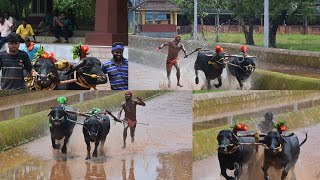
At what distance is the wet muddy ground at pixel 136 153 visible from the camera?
8.18 meters

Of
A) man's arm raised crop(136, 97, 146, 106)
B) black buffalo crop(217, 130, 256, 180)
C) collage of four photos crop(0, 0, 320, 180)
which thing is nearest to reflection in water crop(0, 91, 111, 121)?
collage of four photos crop(0, 0, 320, 180)

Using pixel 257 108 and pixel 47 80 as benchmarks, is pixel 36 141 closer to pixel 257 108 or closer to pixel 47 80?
pixel 47 80

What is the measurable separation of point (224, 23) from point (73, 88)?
70.9 inches

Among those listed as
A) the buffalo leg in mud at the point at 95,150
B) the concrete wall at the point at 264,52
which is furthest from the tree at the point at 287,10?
the buffalo leg in mud at the point at 95,150

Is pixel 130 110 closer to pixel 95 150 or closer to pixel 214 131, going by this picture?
pixel 95 150

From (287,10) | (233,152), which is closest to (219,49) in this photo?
(287,10)

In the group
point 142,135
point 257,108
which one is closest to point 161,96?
point 142,135

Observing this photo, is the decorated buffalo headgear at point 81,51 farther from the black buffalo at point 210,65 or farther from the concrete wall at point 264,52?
the black buffalo at point 210,65

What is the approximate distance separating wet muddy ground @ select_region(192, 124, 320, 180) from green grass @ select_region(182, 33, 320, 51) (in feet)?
5.30

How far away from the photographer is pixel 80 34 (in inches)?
591

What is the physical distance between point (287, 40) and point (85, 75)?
2.38 meters

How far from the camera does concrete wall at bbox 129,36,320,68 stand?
358 inches

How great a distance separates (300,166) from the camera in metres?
7.84

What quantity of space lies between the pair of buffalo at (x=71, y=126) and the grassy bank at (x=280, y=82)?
1745 mm
